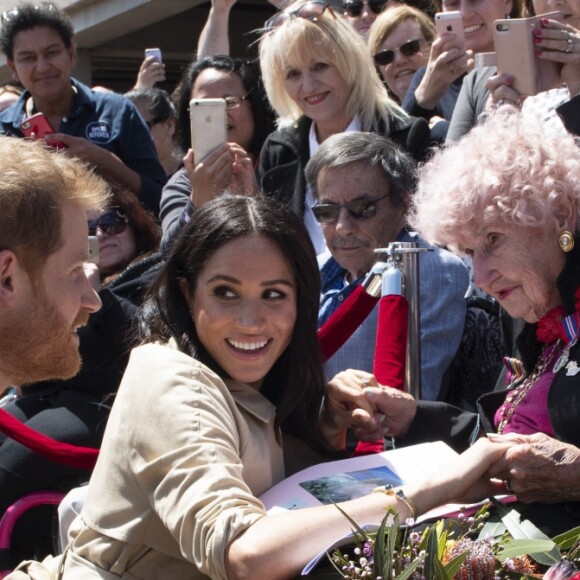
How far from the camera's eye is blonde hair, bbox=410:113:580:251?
10.2 ft

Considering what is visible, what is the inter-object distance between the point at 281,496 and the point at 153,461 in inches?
16.0

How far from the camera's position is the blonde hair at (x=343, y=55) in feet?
16.2

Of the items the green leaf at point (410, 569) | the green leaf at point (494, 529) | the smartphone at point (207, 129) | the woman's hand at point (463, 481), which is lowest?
the green leaf at point (494, 529)

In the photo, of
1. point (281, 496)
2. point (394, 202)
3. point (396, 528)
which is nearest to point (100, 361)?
point (394, 202)

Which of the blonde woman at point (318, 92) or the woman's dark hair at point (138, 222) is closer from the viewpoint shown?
the blonde woman at point (318, 92)

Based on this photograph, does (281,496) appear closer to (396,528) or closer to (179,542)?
(179,542)

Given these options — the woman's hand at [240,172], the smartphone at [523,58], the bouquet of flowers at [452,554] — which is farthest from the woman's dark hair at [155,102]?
→ the bouquet of flowers at [452,554]

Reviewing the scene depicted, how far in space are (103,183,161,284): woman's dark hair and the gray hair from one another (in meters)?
1.27

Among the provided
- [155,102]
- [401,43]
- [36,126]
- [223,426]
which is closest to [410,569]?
[223,426]

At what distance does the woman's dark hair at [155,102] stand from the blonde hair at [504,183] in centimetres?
425

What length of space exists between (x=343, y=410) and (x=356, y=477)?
0.48 m

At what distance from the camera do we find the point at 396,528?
2275mm

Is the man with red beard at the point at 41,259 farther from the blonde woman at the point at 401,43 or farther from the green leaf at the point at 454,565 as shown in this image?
the blonde woman at the point at 401,43

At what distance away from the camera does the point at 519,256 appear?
10.3 feet
